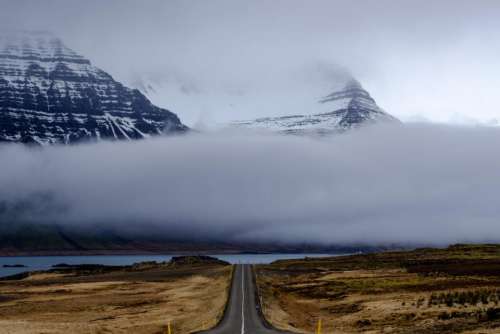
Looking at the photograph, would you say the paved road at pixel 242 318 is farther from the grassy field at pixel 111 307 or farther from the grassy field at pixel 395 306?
the grassy field at pixel 395 306

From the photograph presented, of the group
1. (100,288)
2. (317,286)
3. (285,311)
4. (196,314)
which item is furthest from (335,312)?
(100,288)

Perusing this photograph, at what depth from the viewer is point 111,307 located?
302ft

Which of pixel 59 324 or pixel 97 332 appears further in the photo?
pixel 59 324

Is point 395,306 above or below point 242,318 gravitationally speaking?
above

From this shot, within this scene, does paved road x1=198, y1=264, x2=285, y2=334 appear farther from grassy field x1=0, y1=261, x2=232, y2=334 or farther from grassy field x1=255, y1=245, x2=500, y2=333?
grassy field x1=255, y1=245, x2=500, y2=333

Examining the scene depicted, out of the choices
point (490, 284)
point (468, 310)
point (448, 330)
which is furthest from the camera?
point (490, 284)

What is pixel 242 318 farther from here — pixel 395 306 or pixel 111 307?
pixel 111 307

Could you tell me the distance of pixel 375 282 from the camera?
371 ft

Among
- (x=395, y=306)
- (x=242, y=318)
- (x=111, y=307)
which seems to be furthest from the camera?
(x=111, y=307)

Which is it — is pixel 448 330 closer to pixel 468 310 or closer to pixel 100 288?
pixel 468 310

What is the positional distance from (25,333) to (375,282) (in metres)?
64.3

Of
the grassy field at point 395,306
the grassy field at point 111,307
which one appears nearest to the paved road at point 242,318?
the grassy field at point 111,307

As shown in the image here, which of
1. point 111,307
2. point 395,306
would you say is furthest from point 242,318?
point 111,307

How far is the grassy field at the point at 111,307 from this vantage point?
226 ft
